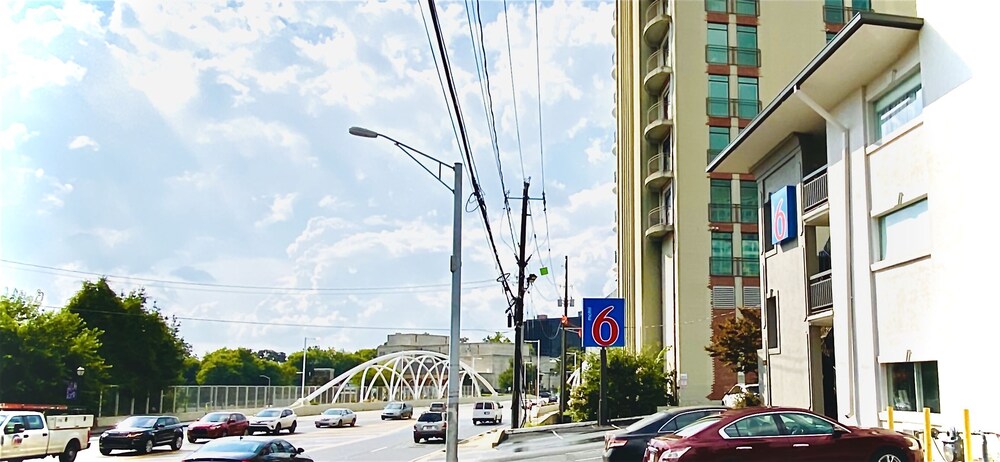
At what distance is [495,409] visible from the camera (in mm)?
62500

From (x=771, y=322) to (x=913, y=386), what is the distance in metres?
9.31

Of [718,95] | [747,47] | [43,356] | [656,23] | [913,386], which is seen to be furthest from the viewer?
[656,23]

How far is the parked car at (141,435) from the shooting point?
31906mm

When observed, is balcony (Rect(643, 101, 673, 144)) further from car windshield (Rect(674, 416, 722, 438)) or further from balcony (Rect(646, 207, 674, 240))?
car windshield (Rect(674, 416, 722, 438))

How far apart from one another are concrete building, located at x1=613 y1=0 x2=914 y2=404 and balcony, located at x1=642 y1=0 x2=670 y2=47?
8 centimetres

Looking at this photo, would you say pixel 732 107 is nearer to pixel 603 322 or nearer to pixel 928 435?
pixel 603 322

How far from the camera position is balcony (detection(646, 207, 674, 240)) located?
1950 inches

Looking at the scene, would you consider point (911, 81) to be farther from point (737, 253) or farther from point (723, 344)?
point (737, 253)

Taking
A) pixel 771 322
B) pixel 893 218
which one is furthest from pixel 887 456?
pixel 771 322

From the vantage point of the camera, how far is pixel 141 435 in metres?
32.3

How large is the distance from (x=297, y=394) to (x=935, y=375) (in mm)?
85971

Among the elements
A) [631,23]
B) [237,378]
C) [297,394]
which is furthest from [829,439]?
[237,378]

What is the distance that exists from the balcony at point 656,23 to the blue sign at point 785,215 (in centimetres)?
2569

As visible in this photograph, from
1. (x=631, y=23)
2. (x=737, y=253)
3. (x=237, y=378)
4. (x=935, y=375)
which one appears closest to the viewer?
(x=935, y=375)
